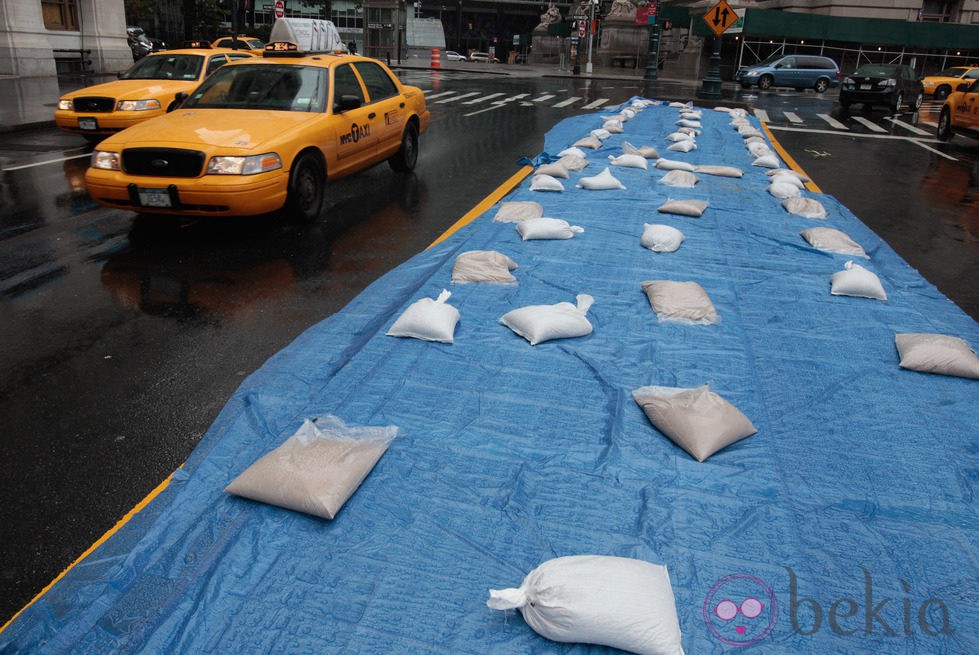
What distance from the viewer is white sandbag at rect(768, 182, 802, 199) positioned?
7656 millimetres

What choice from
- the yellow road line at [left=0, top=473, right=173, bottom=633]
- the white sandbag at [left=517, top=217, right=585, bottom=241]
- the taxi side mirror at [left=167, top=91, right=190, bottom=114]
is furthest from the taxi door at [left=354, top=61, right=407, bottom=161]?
the yellow road line at [left=0, top=473, right=173, bottom=633]

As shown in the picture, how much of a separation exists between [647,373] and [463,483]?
1.39 metres

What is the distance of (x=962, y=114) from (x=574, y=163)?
1182cm

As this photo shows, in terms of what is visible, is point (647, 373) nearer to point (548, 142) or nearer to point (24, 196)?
point (24, 196)

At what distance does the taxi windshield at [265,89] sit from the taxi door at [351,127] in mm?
245

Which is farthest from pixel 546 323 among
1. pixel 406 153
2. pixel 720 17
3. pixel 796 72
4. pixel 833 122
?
pixel 796 72

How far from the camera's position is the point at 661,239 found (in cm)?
568

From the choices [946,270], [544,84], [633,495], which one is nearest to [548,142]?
[946,270]

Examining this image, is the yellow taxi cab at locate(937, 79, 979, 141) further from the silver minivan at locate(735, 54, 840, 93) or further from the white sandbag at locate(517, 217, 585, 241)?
the silver minivan at locate(735, 54, 840, 93)

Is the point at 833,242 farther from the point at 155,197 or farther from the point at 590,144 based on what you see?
the point at 155,197

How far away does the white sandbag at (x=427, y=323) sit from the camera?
13.1 ft

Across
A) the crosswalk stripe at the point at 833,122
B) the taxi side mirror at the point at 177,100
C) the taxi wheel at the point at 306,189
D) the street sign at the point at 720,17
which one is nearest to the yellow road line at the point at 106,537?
the taxi wheel at the point at 306,189

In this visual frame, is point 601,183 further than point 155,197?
Yes

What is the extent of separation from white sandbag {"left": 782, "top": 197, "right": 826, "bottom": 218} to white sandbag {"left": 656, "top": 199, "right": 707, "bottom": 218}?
97 centimetres
